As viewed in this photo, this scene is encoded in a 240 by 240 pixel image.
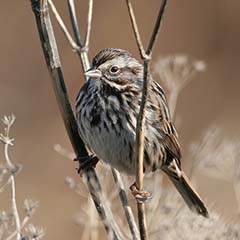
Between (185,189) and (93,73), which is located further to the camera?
(185,189)

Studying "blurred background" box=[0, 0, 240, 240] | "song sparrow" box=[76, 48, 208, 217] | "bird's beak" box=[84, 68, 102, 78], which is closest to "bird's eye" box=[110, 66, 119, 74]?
"song sparrow" box=[76, 48, 208, 217]

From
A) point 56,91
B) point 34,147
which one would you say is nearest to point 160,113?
point 56,91

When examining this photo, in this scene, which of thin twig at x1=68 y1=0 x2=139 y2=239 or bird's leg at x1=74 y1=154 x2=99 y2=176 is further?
bird's leg at x1=74 y1=154 x2=99 y2=176

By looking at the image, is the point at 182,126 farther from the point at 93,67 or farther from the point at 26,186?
the point at 93,67

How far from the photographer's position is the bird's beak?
189 inches

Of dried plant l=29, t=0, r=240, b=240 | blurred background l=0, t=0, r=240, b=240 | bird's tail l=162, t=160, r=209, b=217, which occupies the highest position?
dried plant l=29, t=0, r=240, b=240

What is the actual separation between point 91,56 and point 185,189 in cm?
464

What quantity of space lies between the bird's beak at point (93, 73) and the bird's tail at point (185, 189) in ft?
3.05

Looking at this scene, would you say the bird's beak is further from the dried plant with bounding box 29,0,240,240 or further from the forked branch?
the forked branch

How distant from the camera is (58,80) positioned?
4.67 meters

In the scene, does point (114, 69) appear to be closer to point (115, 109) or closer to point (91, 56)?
point (115, 109)

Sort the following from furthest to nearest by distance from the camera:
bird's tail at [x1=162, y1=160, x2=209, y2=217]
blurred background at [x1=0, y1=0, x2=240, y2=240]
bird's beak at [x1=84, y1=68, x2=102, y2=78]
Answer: blurred background at [x1=0, y1=0, x2=240, y2=240] < bird's tail at [x1=162, y1=160, x2=209, y2=217] < bird's beak at [x1=84, y1=68, x2=102, y2=78]

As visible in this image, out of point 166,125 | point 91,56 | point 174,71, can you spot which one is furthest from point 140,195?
point 91,56

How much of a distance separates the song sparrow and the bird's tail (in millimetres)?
507
